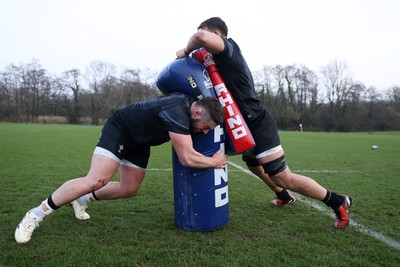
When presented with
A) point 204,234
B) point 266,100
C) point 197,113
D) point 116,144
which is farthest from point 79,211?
point 266,100

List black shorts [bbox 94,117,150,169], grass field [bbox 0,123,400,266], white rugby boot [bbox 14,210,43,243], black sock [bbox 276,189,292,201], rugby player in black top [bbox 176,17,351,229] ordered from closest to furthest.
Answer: grass field [bbox 0,123,400,266], white rugby boot [bbox 14,210,43,243], black shorts [bbox 94,117,150,169], rugby player in black top [bbox 176,17,351,229], black sock [bbox 276,189,292,201]

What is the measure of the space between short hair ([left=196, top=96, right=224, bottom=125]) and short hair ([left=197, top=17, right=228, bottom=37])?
94 cm

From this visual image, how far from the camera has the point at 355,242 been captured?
3.20 metres

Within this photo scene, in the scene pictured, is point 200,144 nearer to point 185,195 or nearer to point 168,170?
point 185,195

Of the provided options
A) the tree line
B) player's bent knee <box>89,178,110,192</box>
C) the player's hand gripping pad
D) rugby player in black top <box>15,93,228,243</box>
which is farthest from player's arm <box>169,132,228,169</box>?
the tree line

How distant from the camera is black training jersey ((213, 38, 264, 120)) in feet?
11.2

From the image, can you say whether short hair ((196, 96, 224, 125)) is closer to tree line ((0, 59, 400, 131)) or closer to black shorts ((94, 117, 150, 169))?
black shorts ((94, 117, 150, 169))

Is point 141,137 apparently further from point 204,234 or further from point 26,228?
point 26,228

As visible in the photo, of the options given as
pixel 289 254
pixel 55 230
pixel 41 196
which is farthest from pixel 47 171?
pixel 289 254

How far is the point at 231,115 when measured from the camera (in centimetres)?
346

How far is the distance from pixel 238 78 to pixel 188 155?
1036mm

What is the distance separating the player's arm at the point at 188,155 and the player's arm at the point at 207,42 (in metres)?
0.89

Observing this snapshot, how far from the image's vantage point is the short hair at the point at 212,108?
3092 millimetres

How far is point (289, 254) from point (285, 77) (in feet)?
225
